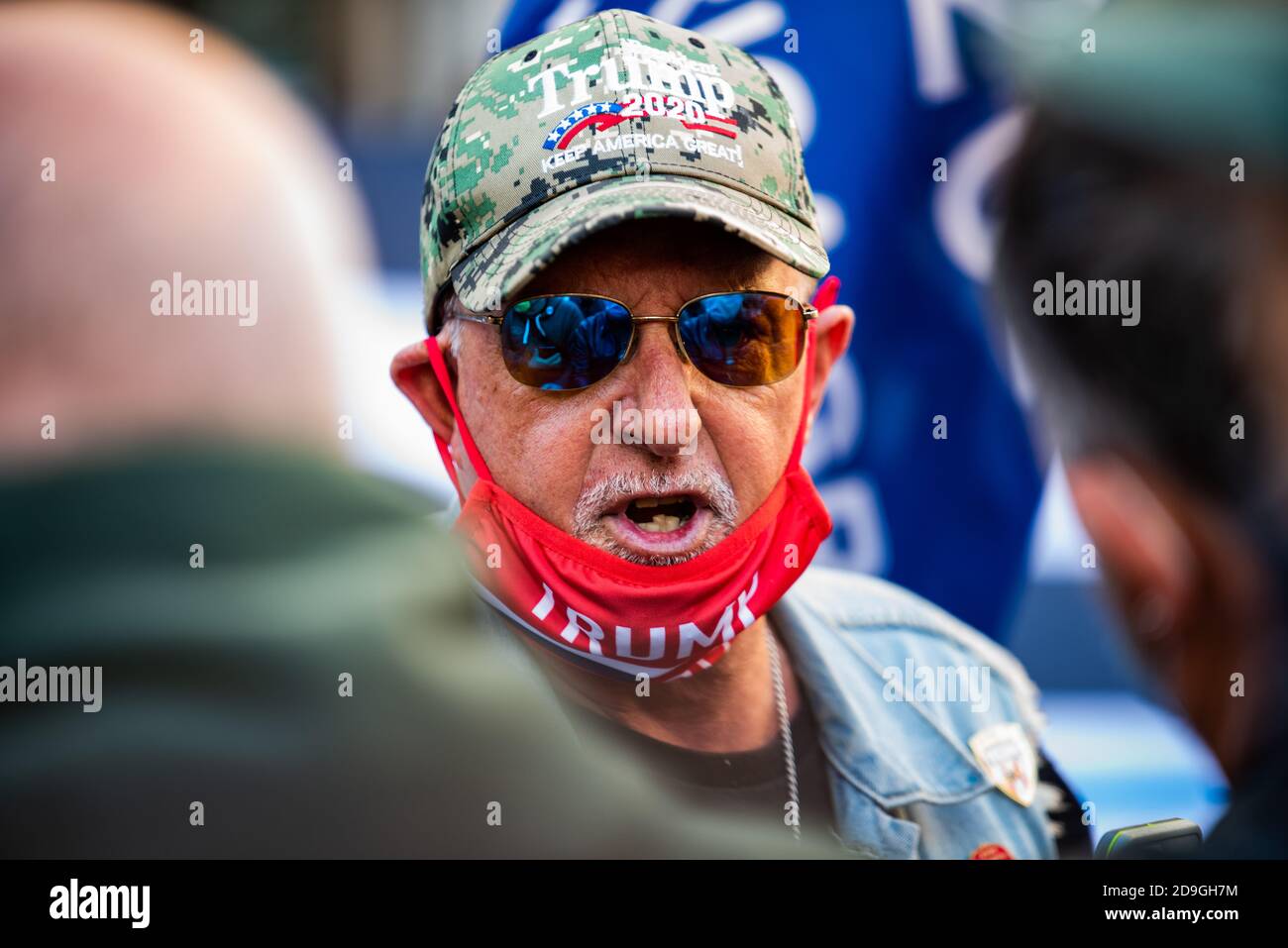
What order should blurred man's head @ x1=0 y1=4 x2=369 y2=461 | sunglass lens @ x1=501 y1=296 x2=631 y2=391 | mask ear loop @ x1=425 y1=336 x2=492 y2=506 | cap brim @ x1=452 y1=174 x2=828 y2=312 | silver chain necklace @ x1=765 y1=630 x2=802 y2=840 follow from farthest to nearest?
silver chain necklace @ x1=765 y1=630 x2=802 y2=840
blurred man's head @ x1=0 y1=4 x2=369 y2=461
mask ear loop @ x1=425 y1=336 x2=492 y2=506
sunglass lens @ x1=501 y1=296 x2=631 y2=391
cap brim @ x1=452 y1=174 x2=828 y2=312

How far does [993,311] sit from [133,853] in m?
2.26

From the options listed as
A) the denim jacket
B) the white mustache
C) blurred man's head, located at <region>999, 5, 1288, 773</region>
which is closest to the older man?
the white mustache

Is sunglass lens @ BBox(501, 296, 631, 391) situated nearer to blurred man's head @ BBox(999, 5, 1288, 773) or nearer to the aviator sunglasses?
the aviator sunglasses

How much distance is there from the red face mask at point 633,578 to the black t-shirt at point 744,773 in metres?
0.21

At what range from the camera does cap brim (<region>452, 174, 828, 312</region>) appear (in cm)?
213

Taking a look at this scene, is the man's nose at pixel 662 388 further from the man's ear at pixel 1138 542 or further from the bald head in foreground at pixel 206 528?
the man's ear at pixel 1138 542

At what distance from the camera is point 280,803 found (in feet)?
8.55

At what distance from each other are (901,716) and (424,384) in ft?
4.29

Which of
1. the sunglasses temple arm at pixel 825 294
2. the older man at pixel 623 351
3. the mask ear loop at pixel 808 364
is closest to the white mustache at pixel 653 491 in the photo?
the older man at pixel 623 351

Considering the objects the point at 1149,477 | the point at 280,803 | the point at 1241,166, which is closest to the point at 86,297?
the point at 280,803

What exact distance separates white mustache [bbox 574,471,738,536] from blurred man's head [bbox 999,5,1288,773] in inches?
35.8

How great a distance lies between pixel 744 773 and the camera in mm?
2654

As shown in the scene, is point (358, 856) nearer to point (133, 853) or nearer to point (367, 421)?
point (133, 853)
